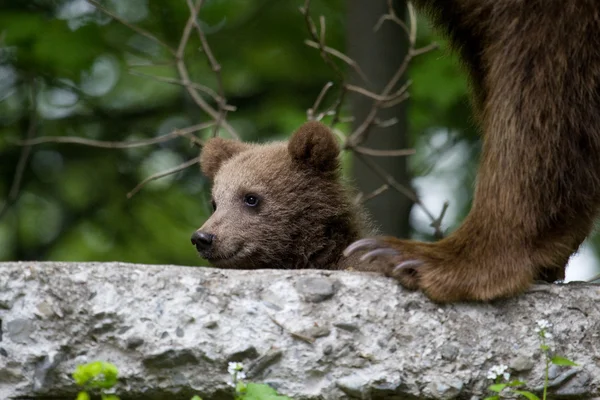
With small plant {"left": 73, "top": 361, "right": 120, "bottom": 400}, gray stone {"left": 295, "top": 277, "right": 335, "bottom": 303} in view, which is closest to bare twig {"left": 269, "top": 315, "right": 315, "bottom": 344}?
gray stone {"left": 295, "top": 277, "right": 335, "bottom": 303}

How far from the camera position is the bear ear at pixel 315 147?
5227 millimetres

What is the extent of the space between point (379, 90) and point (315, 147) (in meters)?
2.09

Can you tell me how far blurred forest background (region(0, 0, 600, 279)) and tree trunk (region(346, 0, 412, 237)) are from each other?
2.58 ft

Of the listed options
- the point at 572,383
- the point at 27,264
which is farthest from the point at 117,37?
the point at 572,383

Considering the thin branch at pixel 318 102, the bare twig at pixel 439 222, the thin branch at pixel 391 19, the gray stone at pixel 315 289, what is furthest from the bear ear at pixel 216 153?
the gray stone at pixel 315 289

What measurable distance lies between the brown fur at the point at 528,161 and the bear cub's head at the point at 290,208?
1251 mm

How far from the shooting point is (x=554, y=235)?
13.1ft

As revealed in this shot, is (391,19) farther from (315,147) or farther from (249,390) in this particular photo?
(249,390)

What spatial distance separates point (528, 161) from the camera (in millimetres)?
3918

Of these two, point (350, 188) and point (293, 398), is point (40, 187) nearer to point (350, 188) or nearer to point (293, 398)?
point (350, 188)

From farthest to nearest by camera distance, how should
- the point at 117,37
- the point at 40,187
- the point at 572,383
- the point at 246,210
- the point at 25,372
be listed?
the point at 40,187 < the point at 117,37 < the point at 246,210 < the point at 572,383 < the point at 25,372

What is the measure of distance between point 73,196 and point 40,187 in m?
0.32

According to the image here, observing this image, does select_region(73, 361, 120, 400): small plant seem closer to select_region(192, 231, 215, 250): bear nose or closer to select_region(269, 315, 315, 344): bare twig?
select_region(269, 315, 315, 344): bare twig

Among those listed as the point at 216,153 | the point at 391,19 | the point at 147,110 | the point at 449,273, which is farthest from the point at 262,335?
the point at 147,110
